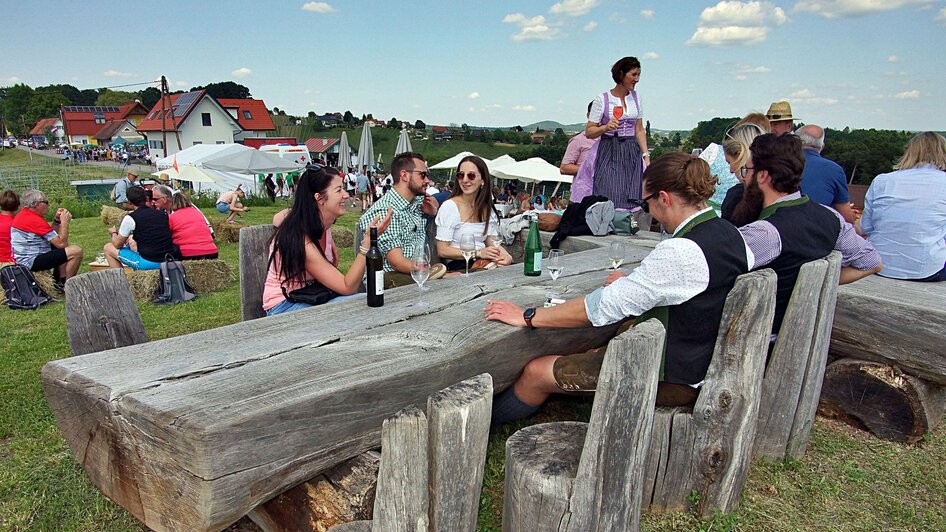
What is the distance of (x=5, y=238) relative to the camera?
6969mm

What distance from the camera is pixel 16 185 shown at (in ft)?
78.9

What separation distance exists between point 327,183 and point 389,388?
1.85m

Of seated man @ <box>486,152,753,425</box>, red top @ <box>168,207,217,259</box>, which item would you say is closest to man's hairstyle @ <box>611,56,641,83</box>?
seated man @ <box>486,152,753,425</box>

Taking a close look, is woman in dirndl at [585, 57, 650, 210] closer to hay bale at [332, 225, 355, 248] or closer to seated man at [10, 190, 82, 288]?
hay bale at [332, 225, 355, 248]

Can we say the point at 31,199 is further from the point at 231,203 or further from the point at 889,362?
the point at 889,362

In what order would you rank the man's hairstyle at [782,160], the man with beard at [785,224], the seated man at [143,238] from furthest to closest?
1. the seated man at [143,238]
2. the man's hairstyle at [782,160]
3. the man with beard at [785,224]

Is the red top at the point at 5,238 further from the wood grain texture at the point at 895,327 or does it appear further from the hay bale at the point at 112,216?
the wood grain texture at the point at 895,327

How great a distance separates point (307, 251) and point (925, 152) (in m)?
4.46

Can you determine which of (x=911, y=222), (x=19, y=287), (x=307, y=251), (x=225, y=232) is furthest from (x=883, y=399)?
(x=225, y=232)

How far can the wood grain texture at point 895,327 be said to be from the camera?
10.5 ft

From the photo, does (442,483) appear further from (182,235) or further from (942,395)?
(182,235)

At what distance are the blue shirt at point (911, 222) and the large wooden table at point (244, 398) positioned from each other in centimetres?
313

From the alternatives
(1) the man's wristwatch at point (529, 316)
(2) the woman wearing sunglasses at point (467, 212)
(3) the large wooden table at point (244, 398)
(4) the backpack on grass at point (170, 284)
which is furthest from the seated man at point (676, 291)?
(4) the backpack on grass at point (170, 284)

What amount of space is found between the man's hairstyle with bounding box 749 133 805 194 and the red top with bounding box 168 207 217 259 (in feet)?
22.7
